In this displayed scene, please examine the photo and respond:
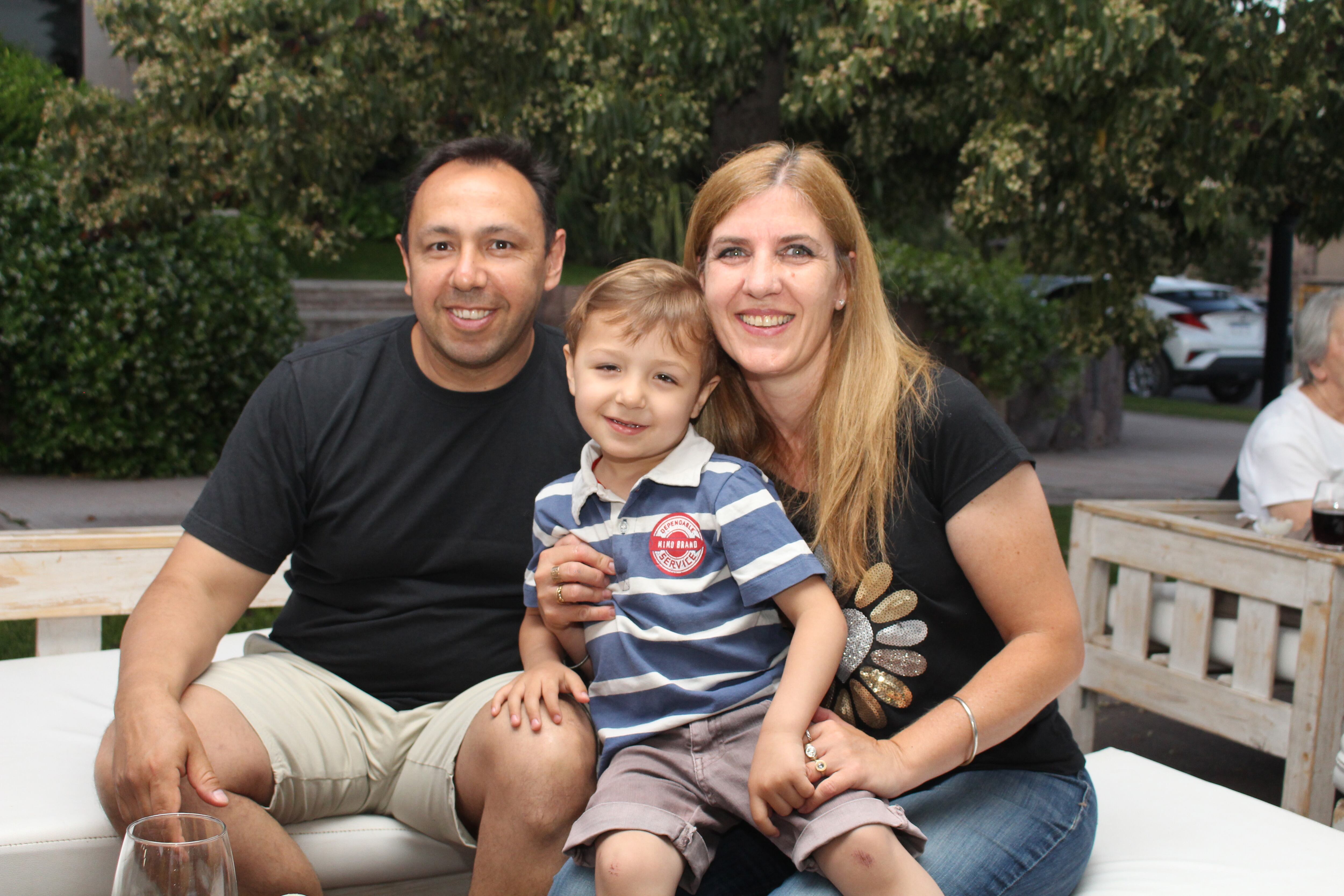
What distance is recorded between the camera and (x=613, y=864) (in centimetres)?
195

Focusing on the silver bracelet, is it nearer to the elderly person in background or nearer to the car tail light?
the elderly person in background

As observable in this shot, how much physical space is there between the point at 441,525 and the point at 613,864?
3.41 ft

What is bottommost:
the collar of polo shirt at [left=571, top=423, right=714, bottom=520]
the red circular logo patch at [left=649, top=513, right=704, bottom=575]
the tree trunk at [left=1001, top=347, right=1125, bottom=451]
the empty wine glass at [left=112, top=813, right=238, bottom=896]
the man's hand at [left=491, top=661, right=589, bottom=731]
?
the tree trunk at [left=1001, top=347, right=1125, bottom=451]

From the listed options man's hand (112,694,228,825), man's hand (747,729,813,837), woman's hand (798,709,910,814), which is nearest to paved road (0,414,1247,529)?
man's hand (112,694,228,825)

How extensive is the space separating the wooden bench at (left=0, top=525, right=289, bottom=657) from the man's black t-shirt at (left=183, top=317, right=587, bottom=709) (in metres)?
0.79

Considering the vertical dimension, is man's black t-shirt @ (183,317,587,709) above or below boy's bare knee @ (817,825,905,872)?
above

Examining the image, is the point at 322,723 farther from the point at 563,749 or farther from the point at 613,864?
the point at 613,864

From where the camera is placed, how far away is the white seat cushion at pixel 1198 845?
2209 mm

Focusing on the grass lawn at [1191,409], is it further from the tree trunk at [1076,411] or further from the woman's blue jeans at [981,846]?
the woman's blue jeans at [981,846]

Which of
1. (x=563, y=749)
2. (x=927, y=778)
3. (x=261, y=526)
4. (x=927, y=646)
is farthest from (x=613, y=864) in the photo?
(x=261, y=526)

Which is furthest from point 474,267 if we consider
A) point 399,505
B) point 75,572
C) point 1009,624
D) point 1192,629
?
point 1192,629

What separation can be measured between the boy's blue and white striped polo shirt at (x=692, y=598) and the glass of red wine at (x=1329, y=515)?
224 cm

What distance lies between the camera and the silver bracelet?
2.08m

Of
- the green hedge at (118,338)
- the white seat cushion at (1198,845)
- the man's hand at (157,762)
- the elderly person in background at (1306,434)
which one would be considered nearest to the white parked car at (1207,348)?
the green hedge at (118,338)
